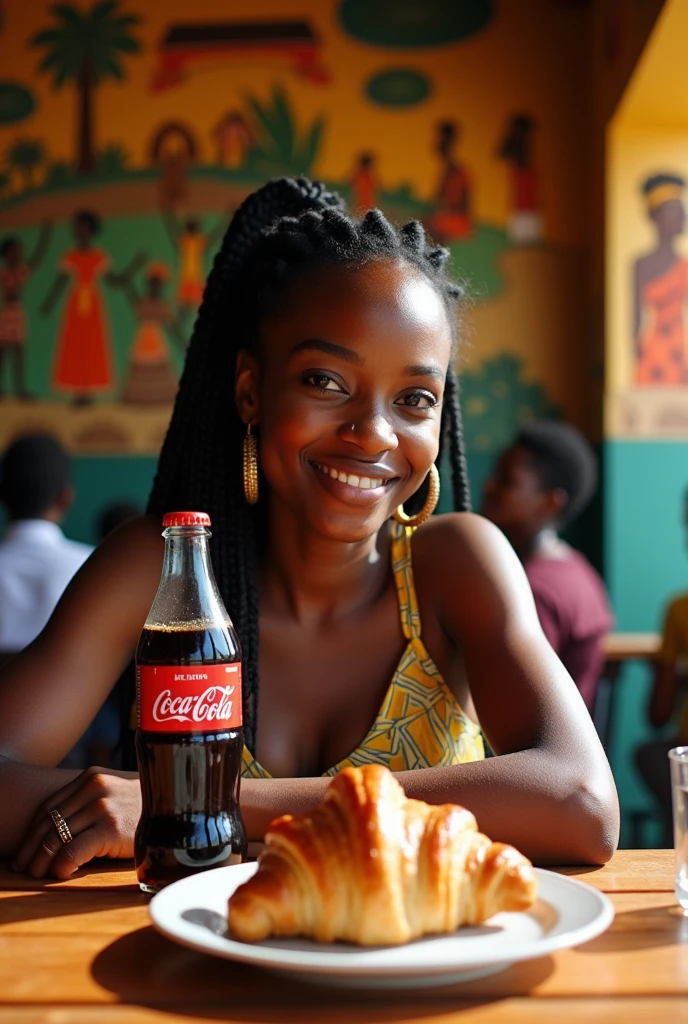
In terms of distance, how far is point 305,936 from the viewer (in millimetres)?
907

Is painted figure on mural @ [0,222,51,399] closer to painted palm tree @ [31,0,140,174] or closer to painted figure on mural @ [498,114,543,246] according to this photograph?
painted palm tree @ [31,0,140,174]

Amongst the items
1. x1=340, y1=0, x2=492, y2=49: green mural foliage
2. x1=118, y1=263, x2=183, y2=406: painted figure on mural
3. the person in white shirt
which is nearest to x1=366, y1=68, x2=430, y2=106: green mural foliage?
x1=340, y1=0, x2=492, y2=49: green mural foliage

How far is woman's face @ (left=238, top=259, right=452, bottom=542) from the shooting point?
158cm

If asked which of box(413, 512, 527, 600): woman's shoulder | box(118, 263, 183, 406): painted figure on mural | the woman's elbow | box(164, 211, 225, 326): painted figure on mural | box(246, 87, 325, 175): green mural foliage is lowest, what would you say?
the woman's elbow

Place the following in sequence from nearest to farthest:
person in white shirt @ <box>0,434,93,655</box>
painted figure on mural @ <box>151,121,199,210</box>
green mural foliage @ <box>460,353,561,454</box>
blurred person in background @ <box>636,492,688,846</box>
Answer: person in white shirt @ <box>0,434,93,655</box>
blurred person in background @ <box>636,492,688,846</box>
green mural foliage @ <box>460,353,561,454</box>
painted figure on mural @ <box>151,121,199,210</box>

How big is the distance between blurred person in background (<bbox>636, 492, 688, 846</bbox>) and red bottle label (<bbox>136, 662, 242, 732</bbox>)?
10.0 feet

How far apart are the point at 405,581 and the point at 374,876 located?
38.1 inches

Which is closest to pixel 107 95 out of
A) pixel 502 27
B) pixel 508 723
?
pixel 502 27

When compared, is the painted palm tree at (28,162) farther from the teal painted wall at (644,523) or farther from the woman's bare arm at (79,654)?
the woman's bare arm at (79,654)

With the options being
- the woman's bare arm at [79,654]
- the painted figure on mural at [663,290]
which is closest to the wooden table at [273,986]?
the woman's bare arm at [79,654]

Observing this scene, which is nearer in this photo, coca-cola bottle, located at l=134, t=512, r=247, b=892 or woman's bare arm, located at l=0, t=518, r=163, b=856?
coca-cola bottle, located at l=134, t=512, r=247, b=892

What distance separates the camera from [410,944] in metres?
0.88

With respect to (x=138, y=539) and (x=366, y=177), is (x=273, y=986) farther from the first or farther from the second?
(x=366, y=177)

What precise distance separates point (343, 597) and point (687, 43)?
3232 mm
